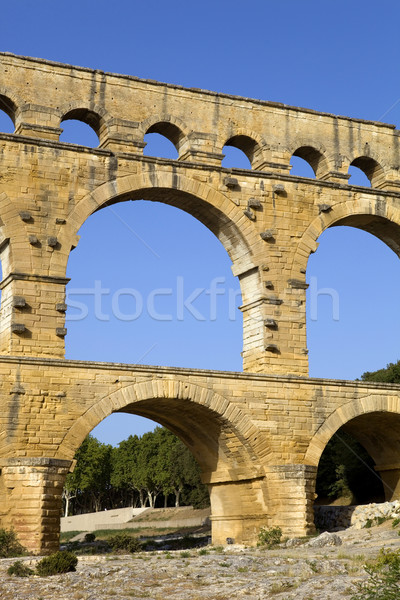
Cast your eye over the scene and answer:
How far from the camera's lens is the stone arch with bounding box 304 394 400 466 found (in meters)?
21.0

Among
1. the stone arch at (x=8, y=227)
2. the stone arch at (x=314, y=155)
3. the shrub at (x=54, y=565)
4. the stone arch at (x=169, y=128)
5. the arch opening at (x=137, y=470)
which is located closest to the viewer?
the shrub at (x=54, y=565)

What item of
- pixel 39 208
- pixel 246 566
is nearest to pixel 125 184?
pixel 39 208

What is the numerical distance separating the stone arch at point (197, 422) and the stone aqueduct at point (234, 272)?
40mm

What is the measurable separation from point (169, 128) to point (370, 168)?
613 centimetres

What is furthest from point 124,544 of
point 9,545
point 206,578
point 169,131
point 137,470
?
point 137,470

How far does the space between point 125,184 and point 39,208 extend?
2.18 meters

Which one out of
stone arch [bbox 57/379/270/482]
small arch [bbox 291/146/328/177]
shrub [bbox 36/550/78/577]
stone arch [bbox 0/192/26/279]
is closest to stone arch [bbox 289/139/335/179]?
small arch [bbox 291/146/328/177]

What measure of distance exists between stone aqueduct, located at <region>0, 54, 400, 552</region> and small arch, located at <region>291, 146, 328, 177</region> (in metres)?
0.07

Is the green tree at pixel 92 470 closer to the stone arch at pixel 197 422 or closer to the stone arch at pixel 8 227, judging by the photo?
the stone arch at pixel 197 422

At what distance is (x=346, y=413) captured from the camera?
21.6 m

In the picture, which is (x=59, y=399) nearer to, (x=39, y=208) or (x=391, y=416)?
(x=39, y=208)

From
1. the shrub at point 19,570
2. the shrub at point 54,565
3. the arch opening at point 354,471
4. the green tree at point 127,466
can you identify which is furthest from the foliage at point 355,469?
the green tree at point 127,466

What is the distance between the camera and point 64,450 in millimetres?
18625

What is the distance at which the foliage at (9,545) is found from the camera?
1690 centimetres
